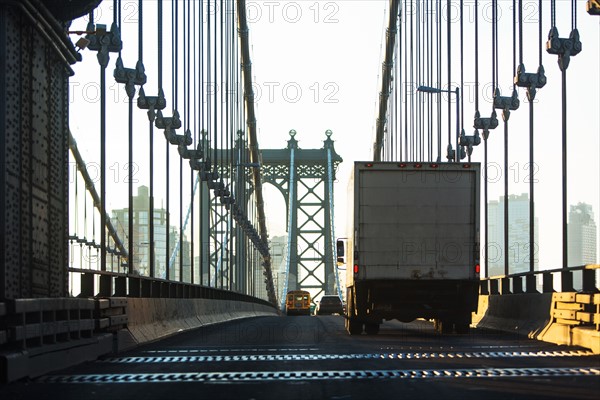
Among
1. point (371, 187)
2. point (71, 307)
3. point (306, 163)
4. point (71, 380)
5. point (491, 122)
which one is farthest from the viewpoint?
point (306, 163)

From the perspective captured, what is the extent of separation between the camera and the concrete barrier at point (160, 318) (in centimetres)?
1741

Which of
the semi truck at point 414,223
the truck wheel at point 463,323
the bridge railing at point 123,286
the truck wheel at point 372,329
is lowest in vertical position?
the truck wheel at point 372,329

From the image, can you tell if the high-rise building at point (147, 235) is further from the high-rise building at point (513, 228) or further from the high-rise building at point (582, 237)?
the high-rise building at point (582, 237)

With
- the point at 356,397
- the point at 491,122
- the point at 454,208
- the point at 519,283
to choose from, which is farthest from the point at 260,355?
the point at 491,122

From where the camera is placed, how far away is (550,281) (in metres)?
20.0

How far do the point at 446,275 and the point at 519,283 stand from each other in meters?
2.41

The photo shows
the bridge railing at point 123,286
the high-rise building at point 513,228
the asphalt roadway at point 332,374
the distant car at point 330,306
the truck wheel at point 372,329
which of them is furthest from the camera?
the distant car at point 330,306

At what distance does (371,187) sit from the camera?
2083 cm

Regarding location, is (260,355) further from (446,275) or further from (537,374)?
(446,275)

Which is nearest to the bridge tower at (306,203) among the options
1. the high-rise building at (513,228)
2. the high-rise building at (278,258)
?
the high-rise building at (278,258)

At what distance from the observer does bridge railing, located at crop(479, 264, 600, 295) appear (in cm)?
1633

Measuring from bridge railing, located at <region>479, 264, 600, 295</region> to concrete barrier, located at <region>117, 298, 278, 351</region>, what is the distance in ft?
20.0

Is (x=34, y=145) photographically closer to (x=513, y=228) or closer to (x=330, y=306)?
(x=513, y=228)

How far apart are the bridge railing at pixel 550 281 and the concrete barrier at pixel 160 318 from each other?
610 centimetres
